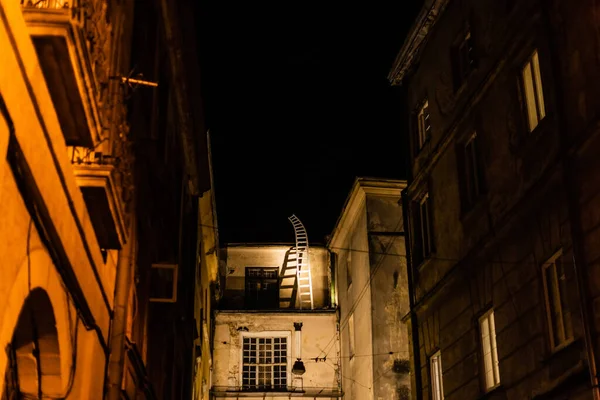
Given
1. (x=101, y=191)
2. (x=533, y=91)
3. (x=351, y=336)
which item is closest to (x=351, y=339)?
(x=351, y=336)

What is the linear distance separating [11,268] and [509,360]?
1022 centimetres

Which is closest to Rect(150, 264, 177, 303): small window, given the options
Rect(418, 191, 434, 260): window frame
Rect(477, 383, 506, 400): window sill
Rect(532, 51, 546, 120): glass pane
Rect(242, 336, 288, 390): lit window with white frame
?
Rect(418, 191, 434, 260): window frame

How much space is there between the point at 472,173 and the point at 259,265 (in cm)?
2580

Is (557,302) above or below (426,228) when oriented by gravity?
below

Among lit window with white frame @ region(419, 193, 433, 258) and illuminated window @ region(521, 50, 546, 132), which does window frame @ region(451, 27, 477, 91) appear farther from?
lit window with white frame @ region(419, 193, 433, 258)

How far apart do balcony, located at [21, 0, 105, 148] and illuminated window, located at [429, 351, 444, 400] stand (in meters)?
11.8

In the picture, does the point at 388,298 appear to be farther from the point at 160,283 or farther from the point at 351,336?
the point at 160,283

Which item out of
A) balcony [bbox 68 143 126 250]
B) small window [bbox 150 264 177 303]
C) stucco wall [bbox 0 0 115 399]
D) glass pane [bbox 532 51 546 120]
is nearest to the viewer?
stucco wall [bbox 0 0 115 399]

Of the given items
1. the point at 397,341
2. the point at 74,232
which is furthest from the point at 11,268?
the point at 397,341

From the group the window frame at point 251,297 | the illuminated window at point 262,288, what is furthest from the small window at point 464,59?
the illuminated window at point 262,288

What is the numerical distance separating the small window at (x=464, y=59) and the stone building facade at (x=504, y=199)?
0.15ft

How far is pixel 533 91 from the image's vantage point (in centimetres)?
1409

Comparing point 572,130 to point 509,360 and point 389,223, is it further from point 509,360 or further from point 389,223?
point 389,223

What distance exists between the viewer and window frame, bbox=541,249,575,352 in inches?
477
